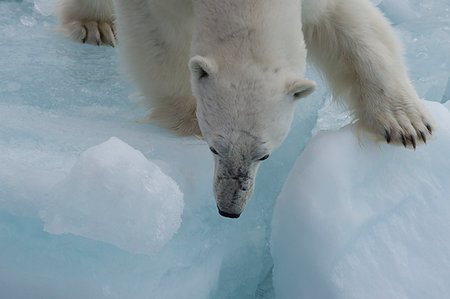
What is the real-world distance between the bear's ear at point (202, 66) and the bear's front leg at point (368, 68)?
0.61 m

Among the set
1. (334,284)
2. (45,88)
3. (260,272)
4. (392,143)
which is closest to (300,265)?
(334,284)

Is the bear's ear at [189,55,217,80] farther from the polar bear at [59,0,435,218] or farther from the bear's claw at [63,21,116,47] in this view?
the bear's claw at [63,21,116,47]

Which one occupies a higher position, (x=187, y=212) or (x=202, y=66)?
(x=202, y=66)

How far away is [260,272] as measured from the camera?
79.1 inches

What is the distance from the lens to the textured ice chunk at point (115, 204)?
1549 mm

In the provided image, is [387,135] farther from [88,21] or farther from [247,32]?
[88,21]

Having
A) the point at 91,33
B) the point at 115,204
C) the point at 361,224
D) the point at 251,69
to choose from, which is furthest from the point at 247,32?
the point at 91,33

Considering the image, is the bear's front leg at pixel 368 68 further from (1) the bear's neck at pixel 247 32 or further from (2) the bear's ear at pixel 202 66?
(2) the bear's ear at pixel 202 66

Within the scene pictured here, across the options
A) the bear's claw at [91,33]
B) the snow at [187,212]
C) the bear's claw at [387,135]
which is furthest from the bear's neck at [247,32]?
the bear's claw at [91,33]

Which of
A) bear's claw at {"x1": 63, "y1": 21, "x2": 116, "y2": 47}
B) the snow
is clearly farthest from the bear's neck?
bear's claw at {"x1": 63, "y1": 21, "x2": 116, "y2": 47}

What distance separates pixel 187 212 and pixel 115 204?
0.26 m

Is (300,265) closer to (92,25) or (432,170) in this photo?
(432,170)

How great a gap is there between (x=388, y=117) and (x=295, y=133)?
35 cm

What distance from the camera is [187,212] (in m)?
1.78
